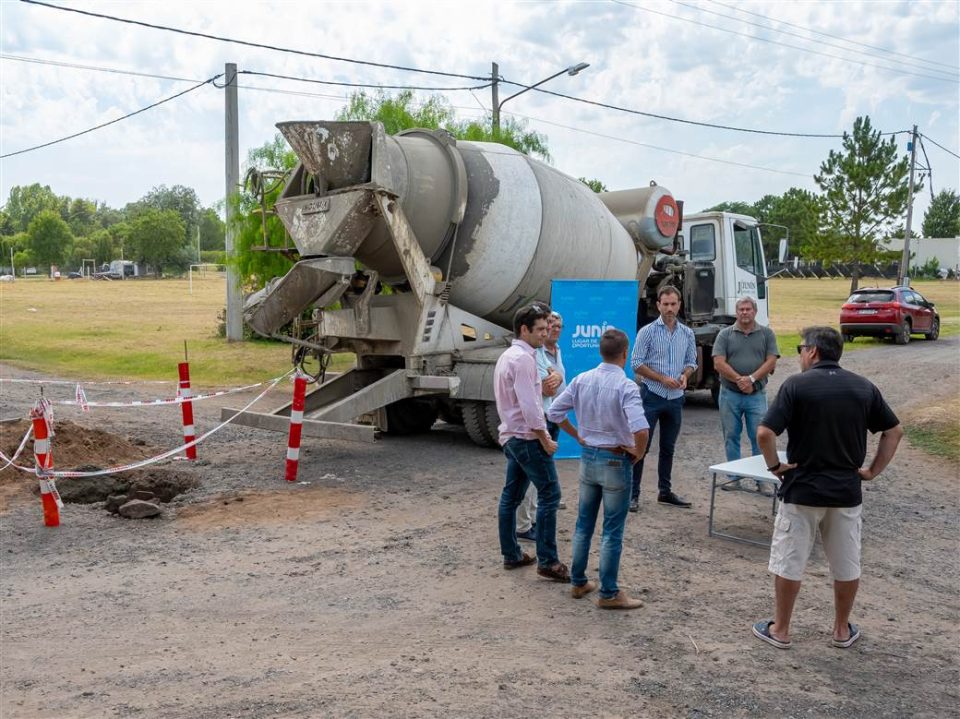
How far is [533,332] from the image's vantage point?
219 inches

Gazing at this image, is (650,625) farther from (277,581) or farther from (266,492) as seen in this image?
(266,492)

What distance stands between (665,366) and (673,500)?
3.96 feet

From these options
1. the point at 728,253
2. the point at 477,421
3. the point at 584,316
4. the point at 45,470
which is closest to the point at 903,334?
the point at 728,253

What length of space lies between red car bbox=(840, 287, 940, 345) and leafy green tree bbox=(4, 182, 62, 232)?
120 metres

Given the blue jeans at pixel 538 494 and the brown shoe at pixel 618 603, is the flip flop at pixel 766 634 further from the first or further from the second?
the blue jeans at pixel 538 494

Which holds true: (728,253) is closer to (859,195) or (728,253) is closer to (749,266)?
(749,266)

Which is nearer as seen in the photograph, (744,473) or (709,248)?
(744,473)

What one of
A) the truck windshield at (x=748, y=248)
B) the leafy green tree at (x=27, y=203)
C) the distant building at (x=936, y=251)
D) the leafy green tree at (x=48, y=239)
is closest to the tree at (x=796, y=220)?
the truck windshield at (x=748, y=248)

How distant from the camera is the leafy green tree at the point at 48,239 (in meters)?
90.4

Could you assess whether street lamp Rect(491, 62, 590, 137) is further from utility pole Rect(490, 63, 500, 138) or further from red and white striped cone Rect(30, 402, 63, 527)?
red and white striped cone Rect(30, 402, 63, 527)

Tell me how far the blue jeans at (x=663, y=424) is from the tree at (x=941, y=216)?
311 feet

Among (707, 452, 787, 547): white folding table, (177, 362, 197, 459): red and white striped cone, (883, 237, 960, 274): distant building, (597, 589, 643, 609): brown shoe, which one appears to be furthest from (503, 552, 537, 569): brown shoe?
(883, 237, 960, 274): distant building

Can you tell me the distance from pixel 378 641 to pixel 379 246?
522 centimetres

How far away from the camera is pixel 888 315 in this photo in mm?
24656
